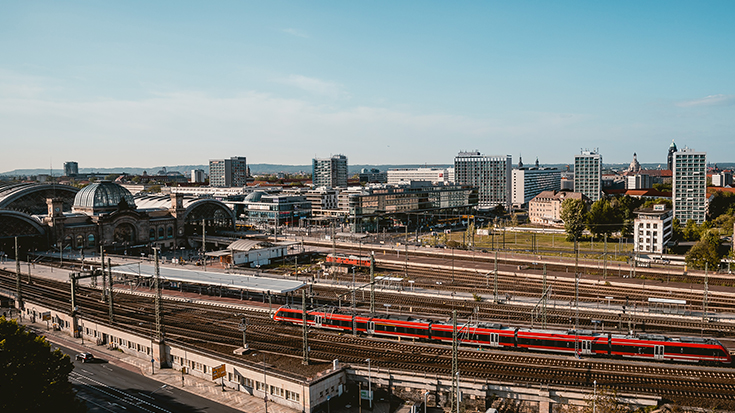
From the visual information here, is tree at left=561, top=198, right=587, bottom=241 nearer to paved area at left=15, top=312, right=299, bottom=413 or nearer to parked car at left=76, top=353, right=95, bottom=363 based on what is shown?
paved area at left=15, top=312, right=299, bottom=413

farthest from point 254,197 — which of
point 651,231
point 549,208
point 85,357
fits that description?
point 85,357

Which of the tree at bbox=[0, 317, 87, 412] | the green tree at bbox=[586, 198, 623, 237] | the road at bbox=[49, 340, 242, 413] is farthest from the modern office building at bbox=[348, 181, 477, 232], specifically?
the tree at bbox=[0, 317, 87, 412]

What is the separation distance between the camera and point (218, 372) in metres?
35.7

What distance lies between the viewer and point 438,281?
68625mm

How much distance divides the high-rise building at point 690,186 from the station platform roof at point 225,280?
99.8m

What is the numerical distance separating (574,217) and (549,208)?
48304 millimetres

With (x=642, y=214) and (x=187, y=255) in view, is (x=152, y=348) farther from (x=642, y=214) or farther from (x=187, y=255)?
(x=642, y=214)

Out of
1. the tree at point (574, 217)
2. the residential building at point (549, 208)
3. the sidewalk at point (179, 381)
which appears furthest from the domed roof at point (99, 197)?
the residential building at point (549, 208)

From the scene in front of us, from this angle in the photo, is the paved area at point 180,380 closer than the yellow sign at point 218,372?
Yes

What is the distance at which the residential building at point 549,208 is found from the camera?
480ft

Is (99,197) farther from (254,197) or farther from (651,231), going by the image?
(651,231)

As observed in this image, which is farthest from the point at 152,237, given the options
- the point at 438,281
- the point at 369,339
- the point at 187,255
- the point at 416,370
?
the point at 416,370

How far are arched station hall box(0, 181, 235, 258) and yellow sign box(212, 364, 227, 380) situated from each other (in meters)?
65.3

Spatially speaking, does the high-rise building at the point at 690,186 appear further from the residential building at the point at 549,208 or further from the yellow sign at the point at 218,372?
the yellow sign at the point at 218,372
